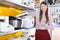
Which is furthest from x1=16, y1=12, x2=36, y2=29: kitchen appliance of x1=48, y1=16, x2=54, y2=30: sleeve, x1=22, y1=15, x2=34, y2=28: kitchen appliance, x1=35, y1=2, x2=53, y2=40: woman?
x1=48, y1=16, x2=54, y2=30: sleeve

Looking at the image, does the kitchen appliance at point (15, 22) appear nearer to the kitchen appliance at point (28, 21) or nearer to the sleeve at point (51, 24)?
the kitchen appliance at point (28, 21)

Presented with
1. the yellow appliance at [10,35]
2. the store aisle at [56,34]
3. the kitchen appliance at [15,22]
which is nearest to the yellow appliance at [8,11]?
the kitchen appliance at [15,22]

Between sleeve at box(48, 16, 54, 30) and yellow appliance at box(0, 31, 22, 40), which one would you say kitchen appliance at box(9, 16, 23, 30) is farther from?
sleeve at box(48, 16, 54, 30)

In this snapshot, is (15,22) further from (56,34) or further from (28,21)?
(56,34)

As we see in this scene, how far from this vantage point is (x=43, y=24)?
1549mm

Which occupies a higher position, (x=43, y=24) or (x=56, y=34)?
(x=43, y=24)

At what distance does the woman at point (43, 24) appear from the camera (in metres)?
1.54

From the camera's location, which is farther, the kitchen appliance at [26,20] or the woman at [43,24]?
the woman at [43,24]

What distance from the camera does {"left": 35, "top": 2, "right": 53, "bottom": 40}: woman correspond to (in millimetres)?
1541

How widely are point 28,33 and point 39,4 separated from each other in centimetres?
41

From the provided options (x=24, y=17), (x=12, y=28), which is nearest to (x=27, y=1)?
(x=24, y=17)

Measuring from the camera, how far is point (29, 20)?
1.42 m

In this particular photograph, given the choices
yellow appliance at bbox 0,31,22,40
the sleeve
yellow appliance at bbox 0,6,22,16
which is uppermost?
Result: yellow appliance at bbox 0,6,22,16

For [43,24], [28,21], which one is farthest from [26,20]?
[43,24]
